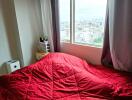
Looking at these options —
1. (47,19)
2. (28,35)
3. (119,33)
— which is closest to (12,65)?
(28,35)

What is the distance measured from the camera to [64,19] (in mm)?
2650

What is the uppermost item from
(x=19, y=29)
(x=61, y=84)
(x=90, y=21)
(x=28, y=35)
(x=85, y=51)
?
(x=90, y=21)

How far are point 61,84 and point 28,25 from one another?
56.5 inches

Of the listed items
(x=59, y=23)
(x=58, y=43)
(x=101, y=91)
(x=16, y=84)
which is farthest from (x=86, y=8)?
(x=16, y=84)

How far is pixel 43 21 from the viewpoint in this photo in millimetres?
2758

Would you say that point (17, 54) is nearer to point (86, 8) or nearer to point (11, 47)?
point (11, 47)

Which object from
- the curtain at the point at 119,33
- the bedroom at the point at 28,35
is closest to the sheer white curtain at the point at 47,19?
the bedroom at the point at 28,35

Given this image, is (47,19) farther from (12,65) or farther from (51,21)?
(12,65)

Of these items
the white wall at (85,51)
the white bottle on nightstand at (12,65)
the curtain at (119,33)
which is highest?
the curtain at (119,33)

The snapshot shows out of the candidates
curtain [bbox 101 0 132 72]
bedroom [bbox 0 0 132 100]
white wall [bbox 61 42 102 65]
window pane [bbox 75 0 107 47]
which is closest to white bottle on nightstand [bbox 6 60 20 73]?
bedroom [bbox 0 0 132 100]

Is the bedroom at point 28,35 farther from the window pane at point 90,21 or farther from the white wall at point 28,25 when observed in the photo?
the window pane at point 90,21

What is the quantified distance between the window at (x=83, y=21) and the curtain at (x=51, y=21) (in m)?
0.13

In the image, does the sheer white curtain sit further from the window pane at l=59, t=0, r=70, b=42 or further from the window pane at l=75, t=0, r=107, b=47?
the window pane at l=75, t=0, r=107, b=47

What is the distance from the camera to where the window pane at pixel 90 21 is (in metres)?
2.25
